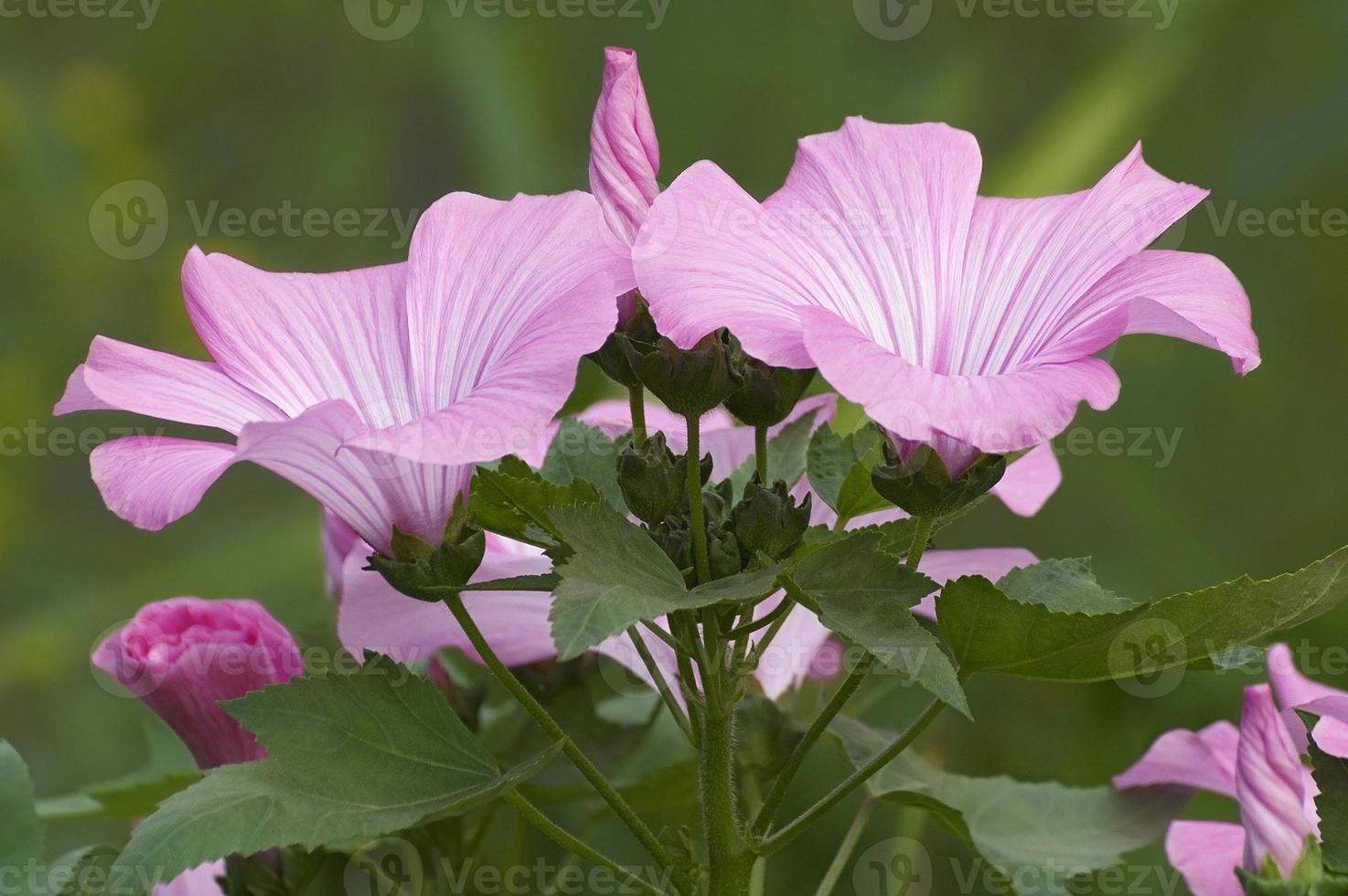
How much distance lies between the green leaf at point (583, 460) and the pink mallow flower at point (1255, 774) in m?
0.18

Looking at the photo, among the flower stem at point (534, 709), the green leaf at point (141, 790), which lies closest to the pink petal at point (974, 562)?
the flower stem at point (534, 709)

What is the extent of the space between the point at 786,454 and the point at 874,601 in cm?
11

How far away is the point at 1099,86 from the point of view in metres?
1.06

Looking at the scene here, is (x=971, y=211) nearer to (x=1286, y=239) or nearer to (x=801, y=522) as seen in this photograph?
(x=801, y=522)

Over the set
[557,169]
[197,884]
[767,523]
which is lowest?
[197,884]

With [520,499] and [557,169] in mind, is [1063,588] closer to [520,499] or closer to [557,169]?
[520,499]

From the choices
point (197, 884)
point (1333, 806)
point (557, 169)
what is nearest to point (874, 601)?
point (1333, 806)

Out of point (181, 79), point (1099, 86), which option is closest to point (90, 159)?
point (181, 79)

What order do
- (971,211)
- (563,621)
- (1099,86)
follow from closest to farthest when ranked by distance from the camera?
(563,621)
(971,211)
(1099,86)

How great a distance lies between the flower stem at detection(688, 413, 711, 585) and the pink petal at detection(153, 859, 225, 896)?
8.7 inches

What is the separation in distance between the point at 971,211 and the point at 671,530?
0.12m

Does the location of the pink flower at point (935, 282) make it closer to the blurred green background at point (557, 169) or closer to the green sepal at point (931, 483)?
the green sepal at point (931, 483)

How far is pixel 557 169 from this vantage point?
117 centimetres

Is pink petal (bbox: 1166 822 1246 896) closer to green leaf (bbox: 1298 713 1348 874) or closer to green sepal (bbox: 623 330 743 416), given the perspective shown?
green leaf (bbox: 1298 713 1348 874)
